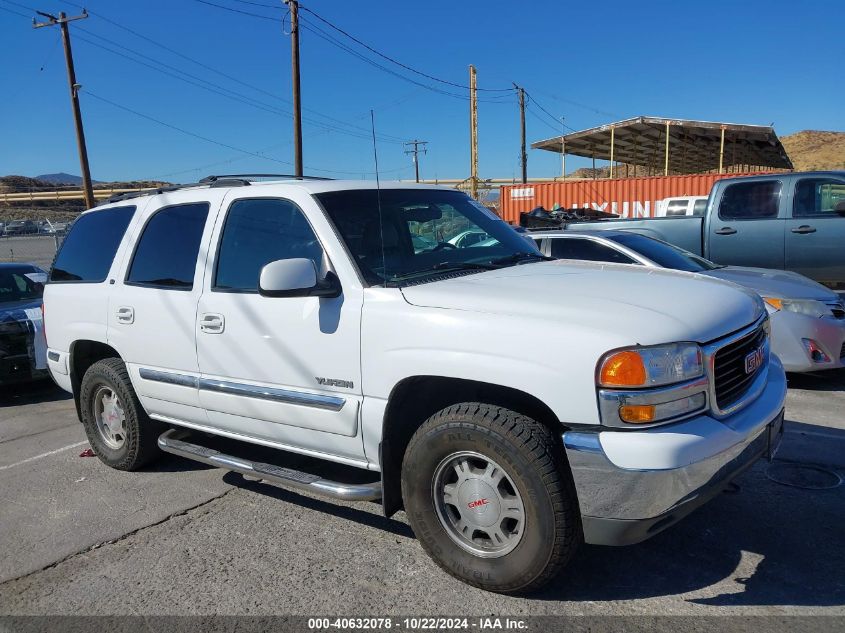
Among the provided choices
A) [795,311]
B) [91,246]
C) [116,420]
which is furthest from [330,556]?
[795,311]

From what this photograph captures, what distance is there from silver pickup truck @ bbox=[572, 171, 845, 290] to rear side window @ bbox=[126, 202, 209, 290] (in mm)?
5408

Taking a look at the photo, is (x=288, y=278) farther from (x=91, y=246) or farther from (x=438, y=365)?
(x=91, y=246)

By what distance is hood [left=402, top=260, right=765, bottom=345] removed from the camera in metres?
2.71

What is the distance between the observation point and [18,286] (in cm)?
825

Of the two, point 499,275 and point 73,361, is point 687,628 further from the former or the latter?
point 73,361

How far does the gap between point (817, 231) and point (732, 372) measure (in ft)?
22.2

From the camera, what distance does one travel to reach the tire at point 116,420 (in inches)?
182

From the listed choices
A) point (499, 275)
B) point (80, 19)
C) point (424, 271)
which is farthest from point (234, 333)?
point (80, 19)

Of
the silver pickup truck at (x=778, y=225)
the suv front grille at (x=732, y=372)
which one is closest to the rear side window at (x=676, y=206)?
the silver pickup truck at (x=778, y=225)

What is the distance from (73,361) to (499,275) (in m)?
3.43

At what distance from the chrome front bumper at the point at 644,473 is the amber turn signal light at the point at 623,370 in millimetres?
192

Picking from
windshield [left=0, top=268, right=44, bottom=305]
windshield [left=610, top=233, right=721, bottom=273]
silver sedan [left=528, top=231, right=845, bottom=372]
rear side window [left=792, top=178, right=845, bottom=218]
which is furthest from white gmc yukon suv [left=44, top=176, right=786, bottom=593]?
rear side window [left=792, top=178, right=845, bottom=218]

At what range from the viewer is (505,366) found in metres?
2.75

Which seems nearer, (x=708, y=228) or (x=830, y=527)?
(x=830, y=527)
